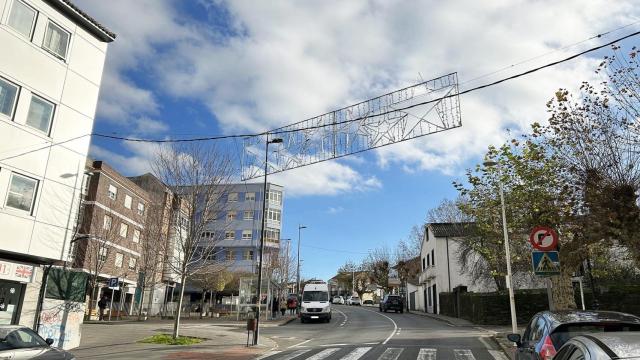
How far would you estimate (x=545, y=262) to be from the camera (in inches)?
425

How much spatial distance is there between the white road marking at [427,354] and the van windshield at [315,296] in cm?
1721

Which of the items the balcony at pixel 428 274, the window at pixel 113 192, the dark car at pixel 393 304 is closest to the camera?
the window at pixel 113 192

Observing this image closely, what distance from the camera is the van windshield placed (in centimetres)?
3225

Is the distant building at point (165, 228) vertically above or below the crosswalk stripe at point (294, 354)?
above

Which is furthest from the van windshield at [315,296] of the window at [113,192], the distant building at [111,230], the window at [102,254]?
the window at [113,192]

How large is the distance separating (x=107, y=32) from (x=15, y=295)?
983 centimetres

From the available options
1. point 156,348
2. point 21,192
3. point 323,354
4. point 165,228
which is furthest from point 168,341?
point 165,228

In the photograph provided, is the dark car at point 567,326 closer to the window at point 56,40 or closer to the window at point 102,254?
the window at point 56,40

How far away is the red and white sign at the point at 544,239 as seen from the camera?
35.0 feet

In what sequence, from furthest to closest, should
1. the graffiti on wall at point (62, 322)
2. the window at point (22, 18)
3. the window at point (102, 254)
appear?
1. the window at point (102, 254)
2. the graffiti on wall at point (62, 322)
3. the window at point (22, 18)

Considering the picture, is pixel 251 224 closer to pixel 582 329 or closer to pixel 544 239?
pixel 544 239

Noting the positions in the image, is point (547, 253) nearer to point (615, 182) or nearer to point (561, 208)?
point (615, 182)

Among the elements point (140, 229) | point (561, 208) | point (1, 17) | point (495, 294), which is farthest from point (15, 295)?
point (140, 229)

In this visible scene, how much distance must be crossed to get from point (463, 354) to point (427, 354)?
113cm
